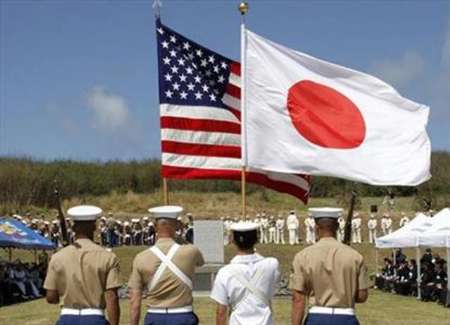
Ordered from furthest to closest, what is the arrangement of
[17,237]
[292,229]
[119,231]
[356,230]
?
[119,231]
[356,230]
[292,229]
[17,237]

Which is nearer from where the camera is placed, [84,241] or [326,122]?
[84,241]

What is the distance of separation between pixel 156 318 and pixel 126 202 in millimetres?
56777

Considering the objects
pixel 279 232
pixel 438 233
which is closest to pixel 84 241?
pixel 438 233

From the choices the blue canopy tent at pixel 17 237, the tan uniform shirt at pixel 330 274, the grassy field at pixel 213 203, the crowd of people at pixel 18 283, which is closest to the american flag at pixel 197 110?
the tan uniform shirt at pixel 330 274

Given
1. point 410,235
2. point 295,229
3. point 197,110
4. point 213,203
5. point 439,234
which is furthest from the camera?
point 213,203

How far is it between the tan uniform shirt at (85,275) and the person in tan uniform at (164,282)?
0.28m

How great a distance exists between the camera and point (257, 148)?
36.5 feet

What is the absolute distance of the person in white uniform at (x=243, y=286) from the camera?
20.9 feet

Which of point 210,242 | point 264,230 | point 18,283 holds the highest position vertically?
point 210,242

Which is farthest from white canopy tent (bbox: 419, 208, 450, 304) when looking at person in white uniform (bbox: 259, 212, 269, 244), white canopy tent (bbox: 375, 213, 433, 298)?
person in white uniform (bbox: 259, 212, 269, 244)

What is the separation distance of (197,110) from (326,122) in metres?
3.99

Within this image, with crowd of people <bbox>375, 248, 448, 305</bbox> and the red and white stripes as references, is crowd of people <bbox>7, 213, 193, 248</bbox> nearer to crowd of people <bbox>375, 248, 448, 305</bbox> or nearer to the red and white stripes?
crowd of people <bbox>375, 248, 448, 305</bbox>

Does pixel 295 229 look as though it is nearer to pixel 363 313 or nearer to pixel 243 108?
pixel 363 313

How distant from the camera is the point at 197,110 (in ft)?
47.6
